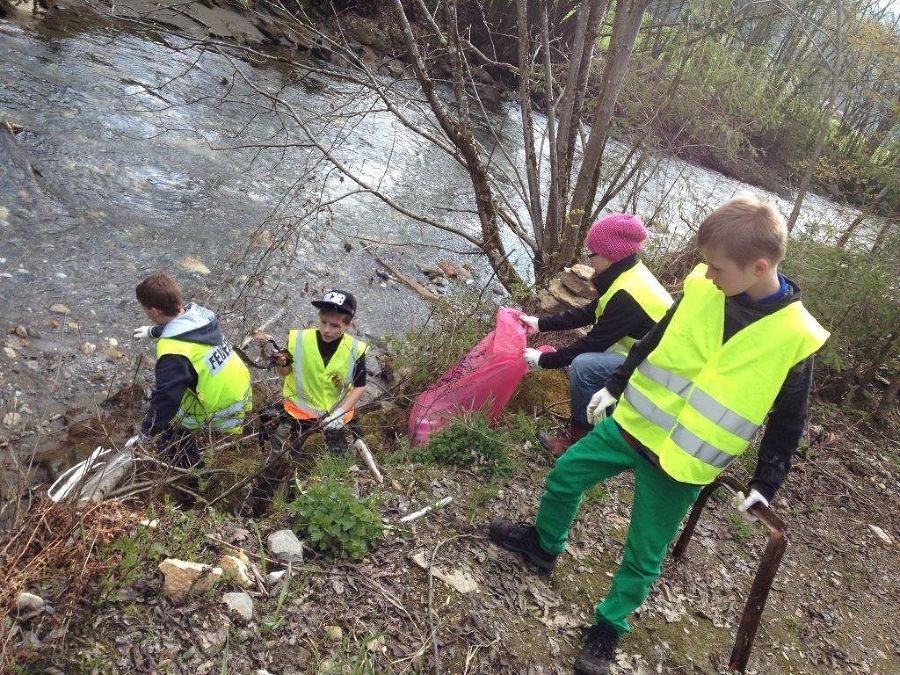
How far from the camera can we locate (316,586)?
2.40m

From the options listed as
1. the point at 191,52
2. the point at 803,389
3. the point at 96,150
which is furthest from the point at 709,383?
the point at 191,52

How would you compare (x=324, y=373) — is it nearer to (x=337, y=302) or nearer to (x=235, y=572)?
(x=337, y=302)

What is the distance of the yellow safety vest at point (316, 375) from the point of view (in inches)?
147

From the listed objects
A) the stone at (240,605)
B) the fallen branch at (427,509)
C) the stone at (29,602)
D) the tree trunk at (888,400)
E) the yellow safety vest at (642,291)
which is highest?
the yellow safety vest at (642,291)

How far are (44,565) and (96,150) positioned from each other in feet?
19.3

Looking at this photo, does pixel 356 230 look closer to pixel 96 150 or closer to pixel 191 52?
pixel 96 150

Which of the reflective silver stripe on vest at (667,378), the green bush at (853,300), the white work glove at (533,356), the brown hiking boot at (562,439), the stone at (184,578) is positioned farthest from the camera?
the green bush at (853,300)

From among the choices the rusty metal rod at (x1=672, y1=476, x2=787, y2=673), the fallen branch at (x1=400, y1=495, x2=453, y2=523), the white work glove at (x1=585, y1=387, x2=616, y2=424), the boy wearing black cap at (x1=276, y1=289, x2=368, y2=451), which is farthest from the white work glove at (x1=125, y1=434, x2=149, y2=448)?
the rusty metal rod at (x1=672, y1=476, x2=787, y2=673)

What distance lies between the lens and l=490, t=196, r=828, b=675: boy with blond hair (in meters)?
2.20

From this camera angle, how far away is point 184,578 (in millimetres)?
2109

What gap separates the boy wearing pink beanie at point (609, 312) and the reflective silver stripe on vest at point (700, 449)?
1.31m

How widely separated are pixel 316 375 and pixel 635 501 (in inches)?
76.4

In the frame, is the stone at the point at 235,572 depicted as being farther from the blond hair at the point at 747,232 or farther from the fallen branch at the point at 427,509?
the blond hair at the point at 747,232

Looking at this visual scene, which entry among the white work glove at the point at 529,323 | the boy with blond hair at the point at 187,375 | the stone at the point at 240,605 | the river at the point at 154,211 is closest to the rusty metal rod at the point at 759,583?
the white work glove at the point at 529,323
